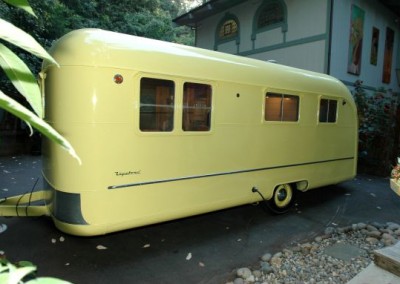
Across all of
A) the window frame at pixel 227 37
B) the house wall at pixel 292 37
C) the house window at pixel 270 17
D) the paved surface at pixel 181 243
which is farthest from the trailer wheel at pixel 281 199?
the window frame at pixel 227 37

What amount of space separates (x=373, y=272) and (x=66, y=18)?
14.5 m

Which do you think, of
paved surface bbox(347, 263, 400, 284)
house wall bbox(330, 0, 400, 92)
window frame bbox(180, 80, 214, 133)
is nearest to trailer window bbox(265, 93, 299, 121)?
window frame bbox(180, 80, 214, 133)

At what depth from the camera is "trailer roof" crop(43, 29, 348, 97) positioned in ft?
12.0

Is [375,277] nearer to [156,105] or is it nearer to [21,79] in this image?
[156,105]

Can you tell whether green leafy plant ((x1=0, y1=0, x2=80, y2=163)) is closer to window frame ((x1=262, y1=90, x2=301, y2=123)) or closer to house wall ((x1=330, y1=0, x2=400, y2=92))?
window frame ((x1=262, y1=90, x2=301, y2=123))

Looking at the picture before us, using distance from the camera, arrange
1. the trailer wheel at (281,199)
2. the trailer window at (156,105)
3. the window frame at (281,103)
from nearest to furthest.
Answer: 1. the trailer window at (156,105)
2. the window frame at (281,103)
3. the trailer wheel at (281,199)

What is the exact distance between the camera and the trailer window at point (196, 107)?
14.4ft

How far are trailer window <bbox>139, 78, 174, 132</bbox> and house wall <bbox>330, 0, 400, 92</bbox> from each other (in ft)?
29.7

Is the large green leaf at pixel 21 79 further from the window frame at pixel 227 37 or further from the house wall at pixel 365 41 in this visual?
the window frame at pixel 227 37

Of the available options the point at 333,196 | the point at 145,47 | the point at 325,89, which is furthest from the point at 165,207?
the point at 333,196

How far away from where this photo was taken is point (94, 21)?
1534 centimetres

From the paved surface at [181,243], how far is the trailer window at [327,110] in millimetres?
1875

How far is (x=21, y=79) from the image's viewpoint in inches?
25.0

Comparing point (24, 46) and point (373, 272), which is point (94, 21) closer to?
point (373, 272)
